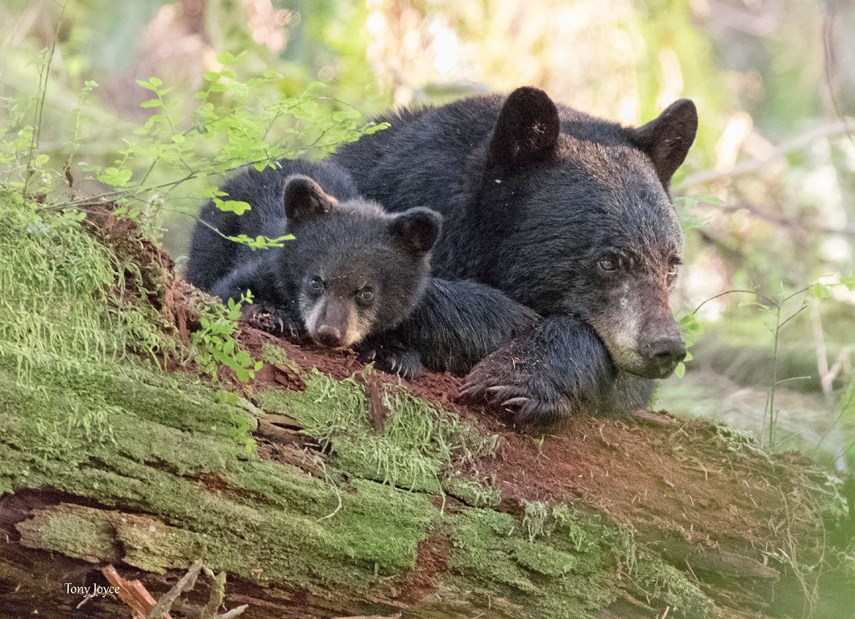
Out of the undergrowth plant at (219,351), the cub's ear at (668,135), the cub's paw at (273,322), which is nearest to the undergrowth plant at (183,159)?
the undergrowth plant at (219,351)

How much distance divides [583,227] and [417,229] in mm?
904

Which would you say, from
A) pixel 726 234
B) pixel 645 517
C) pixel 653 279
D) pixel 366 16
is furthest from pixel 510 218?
pixel 726 234

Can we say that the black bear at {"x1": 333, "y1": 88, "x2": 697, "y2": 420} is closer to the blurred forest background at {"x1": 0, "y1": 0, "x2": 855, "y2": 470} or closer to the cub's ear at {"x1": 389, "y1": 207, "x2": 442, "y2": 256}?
the cub's ear at {"x1": 389, "y1": 207, "x2": 442, "y2": 256}

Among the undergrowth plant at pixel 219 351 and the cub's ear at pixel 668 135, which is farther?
the cub's ear at pixel 668 135

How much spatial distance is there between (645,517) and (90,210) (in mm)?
2465

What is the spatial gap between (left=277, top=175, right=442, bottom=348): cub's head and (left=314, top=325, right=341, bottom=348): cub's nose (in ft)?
1.15

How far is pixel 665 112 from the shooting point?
5.34m

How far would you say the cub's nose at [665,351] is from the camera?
4.48 meters

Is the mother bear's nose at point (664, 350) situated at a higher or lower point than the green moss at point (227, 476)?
higher

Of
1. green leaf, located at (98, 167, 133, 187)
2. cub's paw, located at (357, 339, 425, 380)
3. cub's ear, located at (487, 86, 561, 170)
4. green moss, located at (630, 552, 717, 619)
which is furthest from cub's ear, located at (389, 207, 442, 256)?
green moss, located at (630, 552, 717, 619)

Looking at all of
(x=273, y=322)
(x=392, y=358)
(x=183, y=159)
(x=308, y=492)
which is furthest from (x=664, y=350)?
(x=183, y=159)

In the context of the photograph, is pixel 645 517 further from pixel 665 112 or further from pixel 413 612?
pixel 665 112

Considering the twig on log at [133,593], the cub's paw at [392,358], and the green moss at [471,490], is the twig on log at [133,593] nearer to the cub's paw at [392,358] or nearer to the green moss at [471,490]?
the green moss at [471,490]

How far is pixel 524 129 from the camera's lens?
499cm
